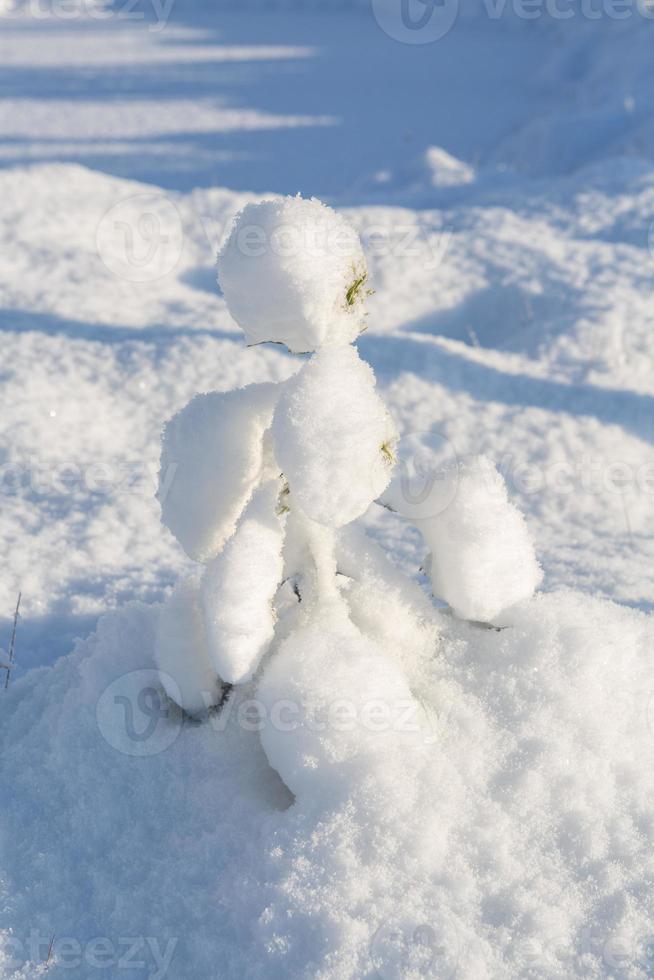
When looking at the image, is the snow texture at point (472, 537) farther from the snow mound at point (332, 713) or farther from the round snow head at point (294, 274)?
the round snow head at point (294, 274)

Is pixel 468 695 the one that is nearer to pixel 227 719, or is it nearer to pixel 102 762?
pixel 227 719

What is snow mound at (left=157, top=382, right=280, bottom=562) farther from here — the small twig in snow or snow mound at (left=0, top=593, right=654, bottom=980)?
the small twig in snow

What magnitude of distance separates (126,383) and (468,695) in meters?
2.81

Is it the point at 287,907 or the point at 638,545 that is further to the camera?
the point at 638,545

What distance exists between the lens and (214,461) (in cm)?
191

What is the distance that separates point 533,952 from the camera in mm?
1674

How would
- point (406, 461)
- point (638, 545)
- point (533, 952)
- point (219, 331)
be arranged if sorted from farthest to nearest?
1. point (219, 331)
2. point (406, 461)
3. point (638, 545)
4. point (533, 952)

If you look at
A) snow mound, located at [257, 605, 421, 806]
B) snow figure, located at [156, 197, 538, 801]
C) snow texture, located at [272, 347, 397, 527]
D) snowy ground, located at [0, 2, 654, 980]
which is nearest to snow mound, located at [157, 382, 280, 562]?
snow figure, located at [156, 197, 538, 801]

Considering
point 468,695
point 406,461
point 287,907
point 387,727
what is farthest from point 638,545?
point 287,907

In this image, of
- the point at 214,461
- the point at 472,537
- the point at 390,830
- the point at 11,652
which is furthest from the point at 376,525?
the point at 390,830

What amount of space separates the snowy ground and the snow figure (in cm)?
12

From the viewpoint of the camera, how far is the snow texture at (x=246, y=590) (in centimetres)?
187

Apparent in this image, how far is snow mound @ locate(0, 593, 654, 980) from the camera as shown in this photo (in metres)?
1.68

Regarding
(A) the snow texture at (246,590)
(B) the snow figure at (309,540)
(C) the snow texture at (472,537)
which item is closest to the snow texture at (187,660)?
(B) the snow figure at (309,540)
